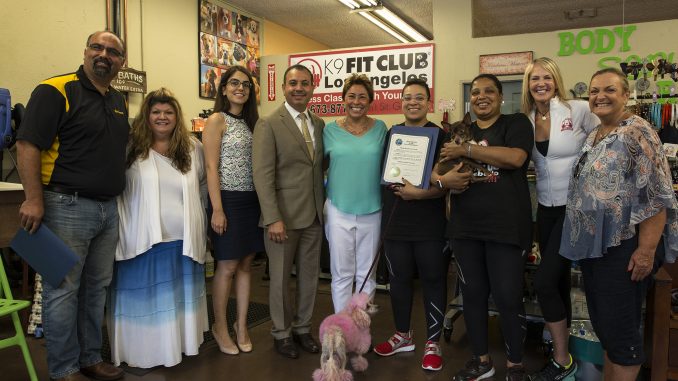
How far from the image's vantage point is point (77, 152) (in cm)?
246

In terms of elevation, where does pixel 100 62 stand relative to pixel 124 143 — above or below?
above

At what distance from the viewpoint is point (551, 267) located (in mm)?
2432

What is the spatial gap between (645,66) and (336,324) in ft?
10.5

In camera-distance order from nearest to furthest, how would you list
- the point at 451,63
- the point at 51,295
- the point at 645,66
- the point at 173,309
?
the point at 51,295
the point at 173,309
the point at 645,66
the point at 451,63

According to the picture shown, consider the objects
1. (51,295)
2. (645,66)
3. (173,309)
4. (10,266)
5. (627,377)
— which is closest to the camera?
(627,377)

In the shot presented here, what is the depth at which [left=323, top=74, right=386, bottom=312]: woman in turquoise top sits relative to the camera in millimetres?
2902

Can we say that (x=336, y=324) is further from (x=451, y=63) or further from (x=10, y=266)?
(x=451, y=63)

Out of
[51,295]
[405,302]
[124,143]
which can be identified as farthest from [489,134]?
[51,295]

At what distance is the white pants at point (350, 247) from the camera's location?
9.67ft

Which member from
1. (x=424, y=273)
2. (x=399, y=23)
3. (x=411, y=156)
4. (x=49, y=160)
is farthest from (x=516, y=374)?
(x=399, y=23)

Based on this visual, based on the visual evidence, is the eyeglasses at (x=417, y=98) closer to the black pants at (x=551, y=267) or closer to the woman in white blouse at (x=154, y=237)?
the black pants at (x=551, y=267)

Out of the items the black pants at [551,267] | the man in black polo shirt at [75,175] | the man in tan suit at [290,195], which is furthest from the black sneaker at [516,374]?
the man in black polo shirt at [75,175]

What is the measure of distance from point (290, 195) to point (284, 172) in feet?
0.46

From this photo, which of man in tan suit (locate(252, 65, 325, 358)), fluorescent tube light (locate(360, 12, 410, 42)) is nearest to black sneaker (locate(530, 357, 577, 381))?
man in tan suit (locate(252, 65, 325, 358))
